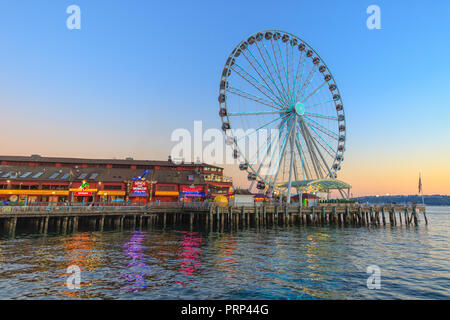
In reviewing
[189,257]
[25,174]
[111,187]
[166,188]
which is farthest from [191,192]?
[189,257]

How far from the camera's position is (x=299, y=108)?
2085 inches

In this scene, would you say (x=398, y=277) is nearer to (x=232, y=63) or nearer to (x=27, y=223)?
(x=232, y=63)

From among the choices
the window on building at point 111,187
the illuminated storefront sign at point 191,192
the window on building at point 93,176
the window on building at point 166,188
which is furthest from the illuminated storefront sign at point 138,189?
the window on building at point 93,176

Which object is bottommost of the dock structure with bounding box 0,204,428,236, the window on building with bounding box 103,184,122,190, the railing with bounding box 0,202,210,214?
the dock structure with bounding box 0,204,428,236

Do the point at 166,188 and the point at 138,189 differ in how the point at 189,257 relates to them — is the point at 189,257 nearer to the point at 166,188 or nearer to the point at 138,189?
the point at 138,189

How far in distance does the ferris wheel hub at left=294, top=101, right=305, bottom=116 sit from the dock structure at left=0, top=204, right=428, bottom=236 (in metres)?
17.1


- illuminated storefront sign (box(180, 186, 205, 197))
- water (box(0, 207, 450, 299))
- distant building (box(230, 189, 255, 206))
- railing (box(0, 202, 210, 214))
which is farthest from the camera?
illuminated storefront sign (box(180, 186, 205, 197))

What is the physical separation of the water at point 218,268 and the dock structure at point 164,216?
6.52 metres

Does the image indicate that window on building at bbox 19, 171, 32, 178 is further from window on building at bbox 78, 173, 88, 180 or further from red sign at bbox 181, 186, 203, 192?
red sign at bbox 181, 186, 203, 192

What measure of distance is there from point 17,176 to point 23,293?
57.5 metres

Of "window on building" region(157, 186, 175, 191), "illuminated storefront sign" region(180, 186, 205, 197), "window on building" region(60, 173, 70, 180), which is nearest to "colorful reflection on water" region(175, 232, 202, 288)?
"illuminated storefront sign" region(180, 186, 205, 197)

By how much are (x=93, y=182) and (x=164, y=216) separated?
24.7 m

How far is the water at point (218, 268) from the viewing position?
15625 millimetres

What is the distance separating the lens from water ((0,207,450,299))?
15.6m
